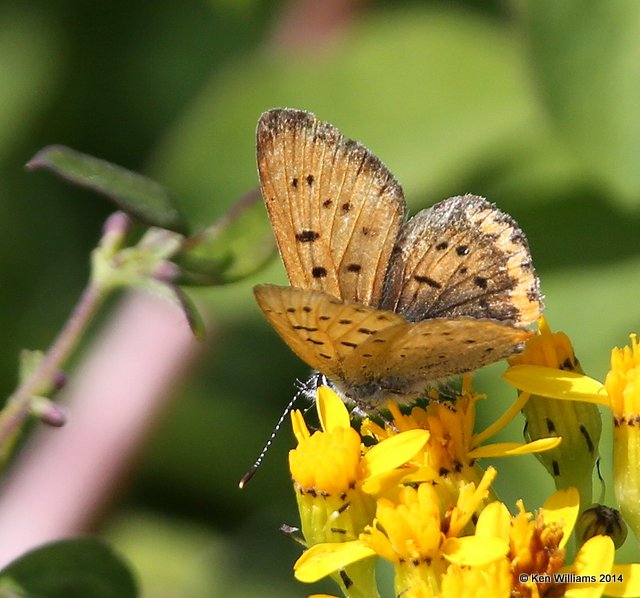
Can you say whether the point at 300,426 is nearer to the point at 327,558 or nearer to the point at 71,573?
the point at 327,558

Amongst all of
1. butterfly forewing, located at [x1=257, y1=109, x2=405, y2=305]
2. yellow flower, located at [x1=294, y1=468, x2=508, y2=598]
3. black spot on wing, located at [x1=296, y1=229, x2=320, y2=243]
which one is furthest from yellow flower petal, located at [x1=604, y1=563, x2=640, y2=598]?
black spot on wing, located at [x1=296, y1=229, x2=320, y2=243]

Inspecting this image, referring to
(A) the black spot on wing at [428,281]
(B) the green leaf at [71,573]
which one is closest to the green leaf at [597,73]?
(A) the black spot on wing at [428,281]

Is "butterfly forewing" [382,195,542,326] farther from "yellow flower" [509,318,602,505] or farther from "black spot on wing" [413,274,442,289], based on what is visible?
"yellow flower" [509,318,602,505]

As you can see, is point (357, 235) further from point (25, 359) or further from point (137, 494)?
point (137, 494)

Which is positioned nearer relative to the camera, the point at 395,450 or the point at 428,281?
the point at 395,450

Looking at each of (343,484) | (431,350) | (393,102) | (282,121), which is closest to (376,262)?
(431,350)

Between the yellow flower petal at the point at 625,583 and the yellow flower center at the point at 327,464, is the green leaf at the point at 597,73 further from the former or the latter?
the yellow flower petal at the point at 625,583

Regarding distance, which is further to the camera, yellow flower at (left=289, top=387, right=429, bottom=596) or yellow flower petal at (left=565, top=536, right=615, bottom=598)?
yellow flower at (left=289, top=387, right=429, bottom=596)
